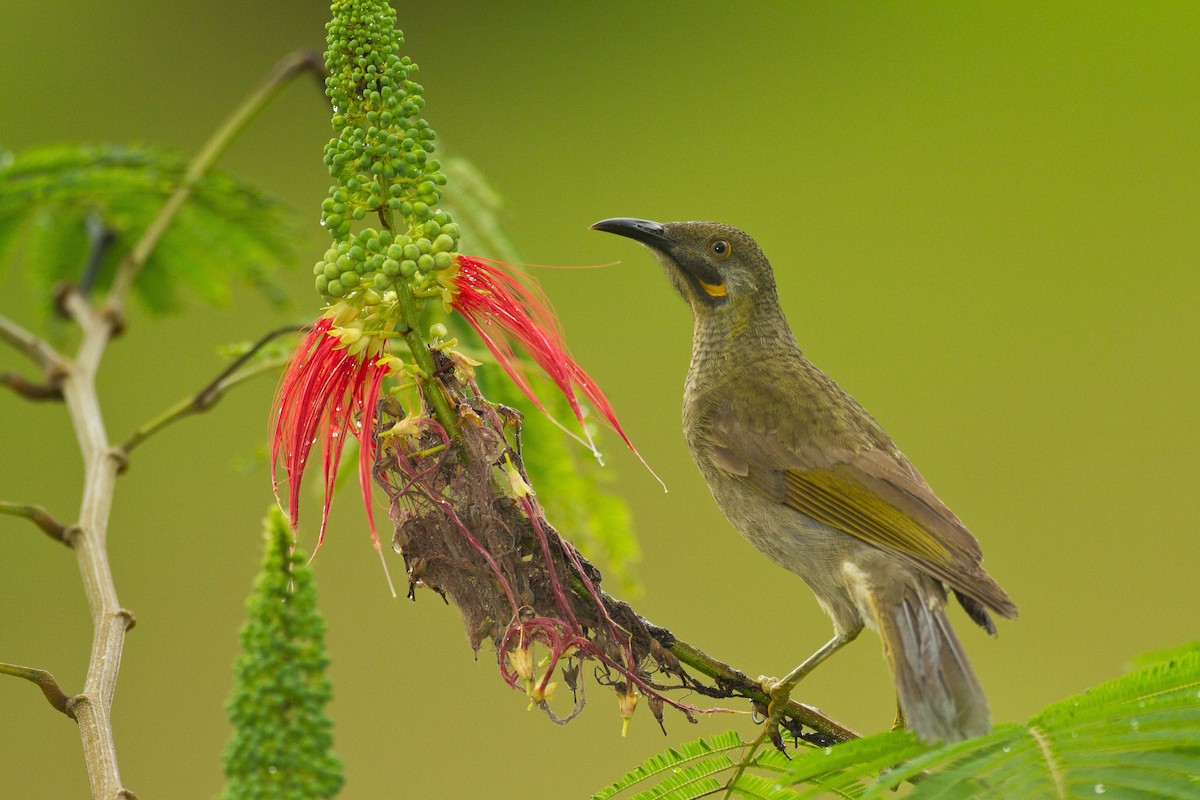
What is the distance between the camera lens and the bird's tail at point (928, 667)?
1.35 meters

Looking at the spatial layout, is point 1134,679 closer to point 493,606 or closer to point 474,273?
point 493,606

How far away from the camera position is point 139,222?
2.53m

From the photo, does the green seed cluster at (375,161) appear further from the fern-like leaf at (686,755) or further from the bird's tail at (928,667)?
the bird's tail at (928,667)

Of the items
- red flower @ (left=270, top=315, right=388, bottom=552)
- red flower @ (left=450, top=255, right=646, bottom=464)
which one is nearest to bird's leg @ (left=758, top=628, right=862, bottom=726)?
red flower @ (left=450, top=255, right=646, bottom=464)

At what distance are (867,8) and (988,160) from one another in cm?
113

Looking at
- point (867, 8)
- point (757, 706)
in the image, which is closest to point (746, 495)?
point (757, 706)

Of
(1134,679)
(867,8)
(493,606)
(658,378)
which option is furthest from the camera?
(867,8)

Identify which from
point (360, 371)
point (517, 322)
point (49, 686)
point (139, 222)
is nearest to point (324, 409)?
point (360, 371)

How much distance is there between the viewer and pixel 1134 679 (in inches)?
46.8

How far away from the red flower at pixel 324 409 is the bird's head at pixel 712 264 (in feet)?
3.02

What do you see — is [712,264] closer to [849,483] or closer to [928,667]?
[849,483]

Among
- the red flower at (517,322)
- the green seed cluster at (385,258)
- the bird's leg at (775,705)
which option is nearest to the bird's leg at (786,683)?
the bird's leg at (775,705)

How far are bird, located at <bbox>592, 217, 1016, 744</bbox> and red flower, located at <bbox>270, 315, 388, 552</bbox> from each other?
22.9 inches

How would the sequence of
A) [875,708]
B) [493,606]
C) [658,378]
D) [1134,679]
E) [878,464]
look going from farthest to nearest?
1. [658,378]
2. [875,708]
3. [878,464]
4. [493,606]
5. [1134,679]
